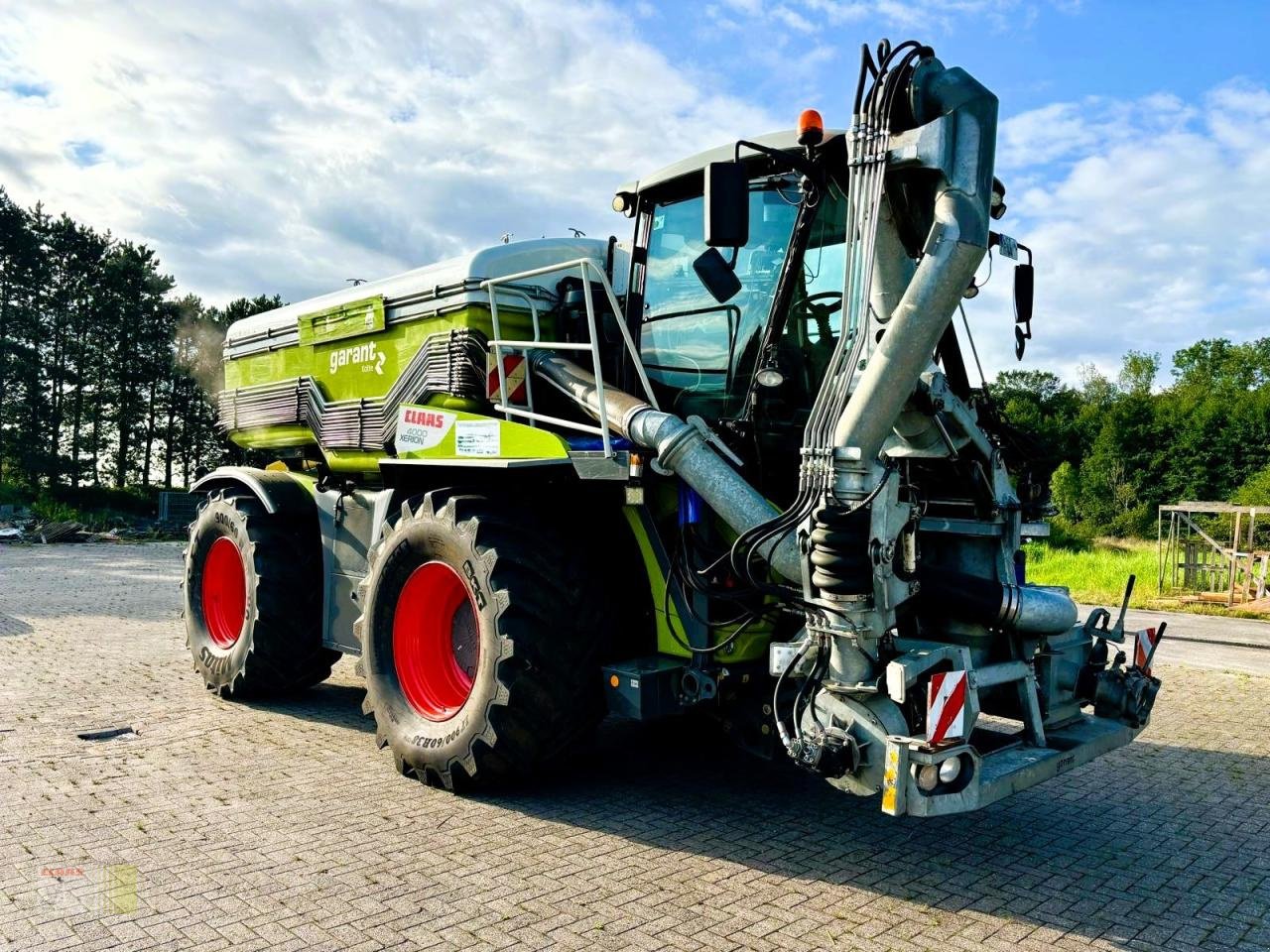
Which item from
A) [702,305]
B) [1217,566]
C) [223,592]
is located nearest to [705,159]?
[702,305]

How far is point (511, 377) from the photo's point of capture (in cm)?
602

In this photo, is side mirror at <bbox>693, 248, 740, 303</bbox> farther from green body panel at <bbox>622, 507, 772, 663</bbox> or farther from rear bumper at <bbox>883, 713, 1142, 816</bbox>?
rear bumper at <bbox>883, 713, 1142, 816</bbox>

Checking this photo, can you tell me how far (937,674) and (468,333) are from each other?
3.39 meters

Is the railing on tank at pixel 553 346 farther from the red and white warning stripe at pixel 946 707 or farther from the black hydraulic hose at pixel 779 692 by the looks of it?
the red and white warning stripe at pixel 946 707

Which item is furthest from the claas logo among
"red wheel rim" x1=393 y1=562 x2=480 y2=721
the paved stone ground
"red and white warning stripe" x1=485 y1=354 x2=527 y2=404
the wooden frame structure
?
the wooden frame structure

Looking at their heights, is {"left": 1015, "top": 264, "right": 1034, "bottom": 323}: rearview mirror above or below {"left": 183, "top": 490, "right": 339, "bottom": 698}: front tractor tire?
above

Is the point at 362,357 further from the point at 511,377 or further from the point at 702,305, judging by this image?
the point at 702,305

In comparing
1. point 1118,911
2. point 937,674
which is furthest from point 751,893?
point 1118,911

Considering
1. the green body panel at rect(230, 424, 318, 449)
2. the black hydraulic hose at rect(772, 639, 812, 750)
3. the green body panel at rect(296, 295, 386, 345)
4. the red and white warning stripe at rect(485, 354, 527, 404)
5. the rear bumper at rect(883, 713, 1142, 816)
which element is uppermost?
the green body panel at rect(296, 295, 386, 345)

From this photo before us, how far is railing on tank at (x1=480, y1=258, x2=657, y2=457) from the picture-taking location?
5137mm

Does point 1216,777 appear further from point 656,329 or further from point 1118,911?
point 656,329

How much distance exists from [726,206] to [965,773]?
2.53m

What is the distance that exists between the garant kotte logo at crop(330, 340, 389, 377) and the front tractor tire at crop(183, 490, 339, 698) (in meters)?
1.22

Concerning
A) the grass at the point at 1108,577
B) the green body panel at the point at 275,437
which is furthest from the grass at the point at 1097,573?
the green body panel at the point at 275,437
